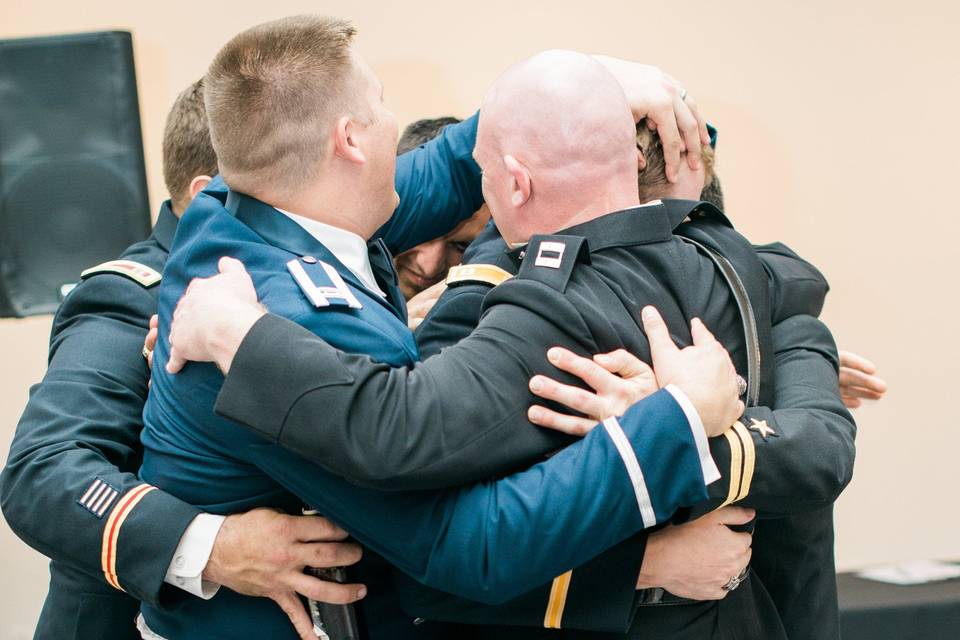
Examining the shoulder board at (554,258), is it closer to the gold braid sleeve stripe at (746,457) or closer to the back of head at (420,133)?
the gold braid sleeve stripe at (746,457)

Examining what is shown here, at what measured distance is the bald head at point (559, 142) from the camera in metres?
1.51

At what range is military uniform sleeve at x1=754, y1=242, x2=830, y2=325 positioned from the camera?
1.82m

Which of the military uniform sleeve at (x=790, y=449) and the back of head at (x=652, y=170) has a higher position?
the back of head at (x=652, y=170)

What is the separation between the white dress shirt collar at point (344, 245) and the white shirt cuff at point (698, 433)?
49 centimetres

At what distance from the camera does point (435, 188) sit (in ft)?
7.03

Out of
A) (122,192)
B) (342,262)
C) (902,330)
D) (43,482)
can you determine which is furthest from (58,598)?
(902,330)

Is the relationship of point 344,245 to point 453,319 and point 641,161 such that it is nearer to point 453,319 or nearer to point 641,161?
point 453,319

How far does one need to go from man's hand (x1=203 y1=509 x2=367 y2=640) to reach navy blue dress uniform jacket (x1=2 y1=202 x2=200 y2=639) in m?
0.08

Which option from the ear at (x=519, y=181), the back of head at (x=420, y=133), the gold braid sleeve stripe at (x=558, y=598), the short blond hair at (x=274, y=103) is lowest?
the gold braid sleeve stripe at (x=558, y=598)

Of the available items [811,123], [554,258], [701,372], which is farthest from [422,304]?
[811,123]

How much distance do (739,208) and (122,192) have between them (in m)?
1.94

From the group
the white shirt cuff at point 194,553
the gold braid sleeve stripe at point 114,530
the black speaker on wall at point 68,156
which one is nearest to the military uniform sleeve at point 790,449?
the white shirt cuff at point 194,553

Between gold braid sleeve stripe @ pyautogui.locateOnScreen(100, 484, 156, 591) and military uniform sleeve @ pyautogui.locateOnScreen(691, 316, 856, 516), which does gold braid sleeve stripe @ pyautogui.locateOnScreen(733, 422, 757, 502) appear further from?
gold braid sleeve stripe @ pyautogui.locateOnScreen(100, 484, 156, 591)

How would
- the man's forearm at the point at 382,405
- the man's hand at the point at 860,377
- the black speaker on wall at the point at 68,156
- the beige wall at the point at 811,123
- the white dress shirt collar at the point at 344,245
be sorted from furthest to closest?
the beige wall at the point at 811,123 → the black speaker on wall at the point at 68,156 → the man's hand at the point at 860,377 → the white dress shirt collar at the point at 344,245 → the man's forearm at the point at 382,405
